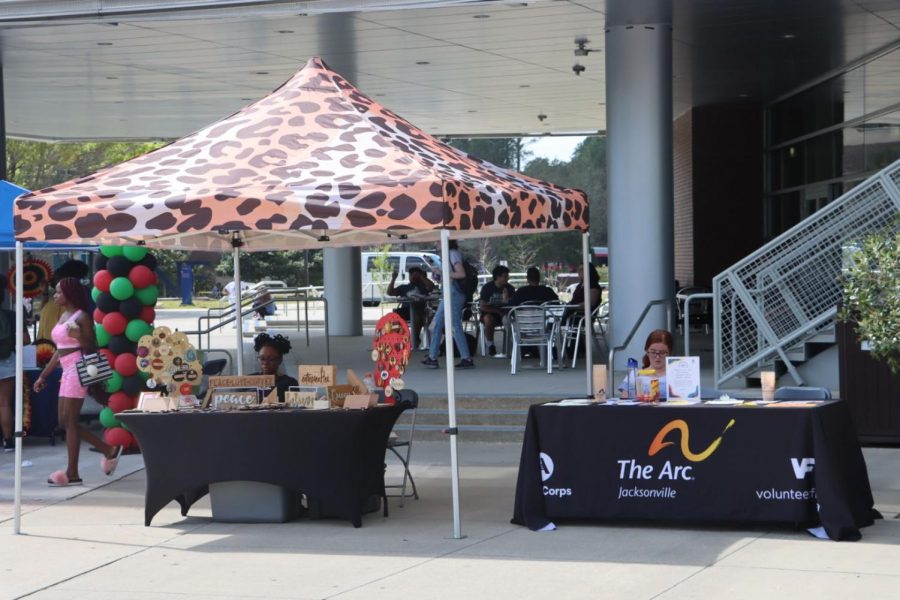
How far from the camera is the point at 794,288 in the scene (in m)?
13.1

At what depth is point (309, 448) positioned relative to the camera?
28.3 feet

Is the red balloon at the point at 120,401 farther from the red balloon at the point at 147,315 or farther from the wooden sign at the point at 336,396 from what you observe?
the wooden sign at the point at 336,396

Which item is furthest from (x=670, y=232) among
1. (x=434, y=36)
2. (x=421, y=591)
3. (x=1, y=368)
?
(x=421, y=591)

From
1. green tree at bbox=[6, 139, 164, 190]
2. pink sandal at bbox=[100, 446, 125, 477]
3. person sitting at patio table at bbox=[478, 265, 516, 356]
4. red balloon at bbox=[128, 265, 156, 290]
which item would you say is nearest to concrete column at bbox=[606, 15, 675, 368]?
person sitting at patio table at bbox=[478, 265, 516, 356]

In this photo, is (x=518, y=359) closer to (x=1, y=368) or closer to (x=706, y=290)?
(x=1, y=368)

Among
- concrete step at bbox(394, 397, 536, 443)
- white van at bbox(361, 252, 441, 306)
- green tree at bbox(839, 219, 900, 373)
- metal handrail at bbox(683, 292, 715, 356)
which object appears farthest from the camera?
white van at bbox(361, 252, 441, 306)

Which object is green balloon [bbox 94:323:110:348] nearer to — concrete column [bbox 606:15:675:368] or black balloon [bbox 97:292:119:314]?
black balloon [bbox 97:292:119:314]

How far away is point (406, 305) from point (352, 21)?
550cm

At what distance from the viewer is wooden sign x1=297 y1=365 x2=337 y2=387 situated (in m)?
8.96

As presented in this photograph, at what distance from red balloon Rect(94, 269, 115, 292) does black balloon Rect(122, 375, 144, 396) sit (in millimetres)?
888

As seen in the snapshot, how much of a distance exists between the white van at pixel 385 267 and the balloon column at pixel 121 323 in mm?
30204

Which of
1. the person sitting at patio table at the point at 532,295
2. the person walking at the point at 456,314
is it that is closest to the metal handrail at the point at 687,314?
the person sitting at patio table at the point at 532,295

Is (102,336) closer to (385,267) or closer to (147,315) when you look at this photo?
(147,315)

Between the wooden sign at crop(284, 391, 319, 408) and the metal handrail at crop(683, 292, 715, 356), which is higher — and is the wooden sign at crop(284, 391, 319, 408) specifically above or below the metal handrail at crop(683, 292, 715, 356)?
A: below
